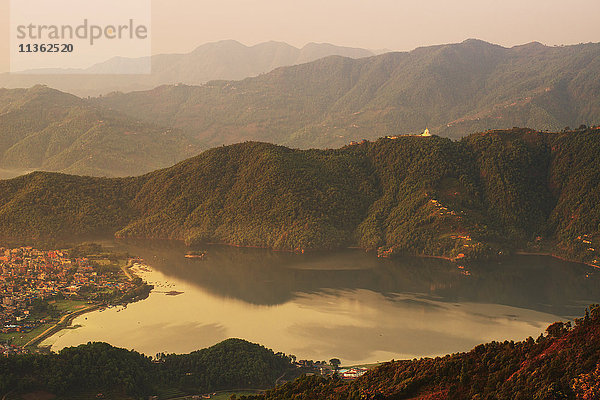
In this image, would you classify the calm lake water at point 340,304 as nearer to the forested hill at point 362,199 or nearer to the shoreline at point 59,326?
the shoreline at point 59,326

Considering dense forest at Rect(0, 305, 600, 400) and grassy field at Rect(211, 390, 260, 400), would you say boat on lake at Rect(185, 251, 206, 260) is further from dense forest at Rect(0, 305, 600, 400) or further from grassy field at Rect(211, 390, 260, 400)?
grassy field at Rect(211, 390, 260, 400)

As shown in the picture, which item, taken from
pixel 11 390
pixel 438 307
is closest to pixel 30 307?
pixel 11 390

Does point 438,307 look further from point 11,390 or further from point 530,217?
point 11,390

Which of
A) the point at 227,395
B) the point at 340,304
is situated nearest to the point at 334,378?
the point at 227,395

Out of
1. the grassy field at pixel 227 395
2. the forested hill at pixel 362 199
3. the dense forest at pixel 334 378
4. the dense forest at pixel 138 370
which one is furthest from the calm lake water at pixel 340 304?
the grassy field at pixel 227 395

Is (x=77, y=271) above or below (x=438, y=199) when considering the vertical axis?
below

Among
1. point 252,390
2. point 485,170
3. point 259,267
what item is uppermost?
point 485,170
